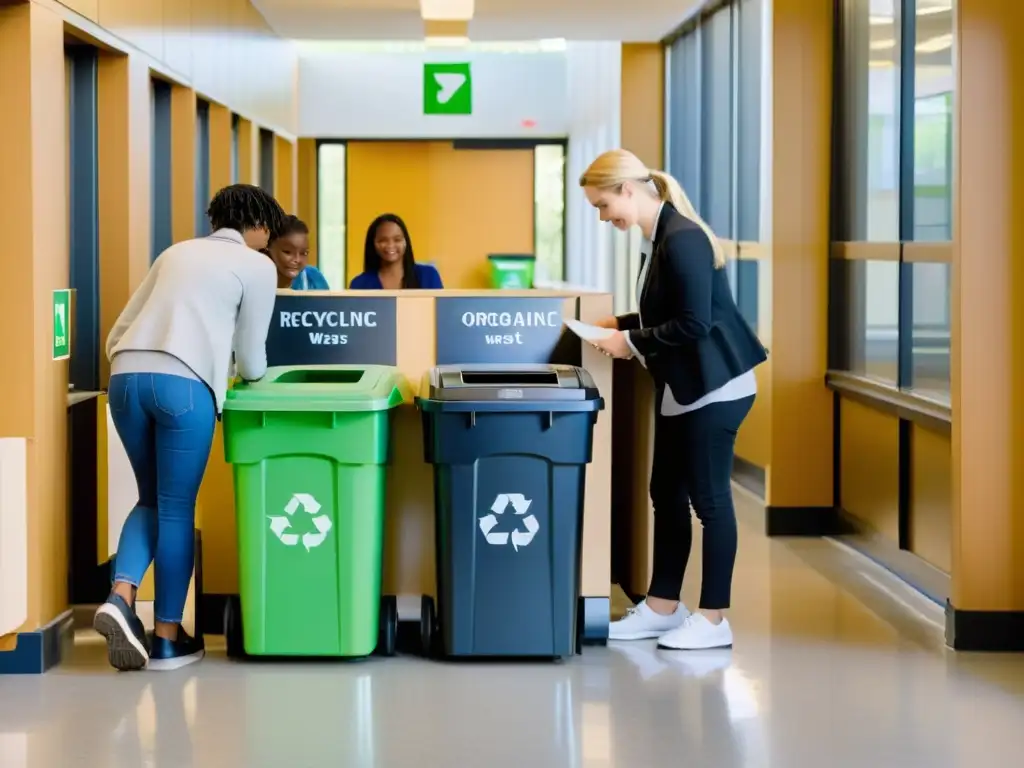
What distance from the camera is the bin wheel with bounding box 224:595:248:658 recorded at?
532 centimetres

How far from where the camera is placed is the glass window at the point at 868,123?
23.4ft

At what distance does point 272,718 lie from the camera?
458cm

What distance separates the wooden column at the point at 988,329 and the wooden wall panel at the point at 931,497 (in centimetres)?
62

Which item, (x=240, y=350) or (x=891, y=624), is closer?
(x=240, y=350)

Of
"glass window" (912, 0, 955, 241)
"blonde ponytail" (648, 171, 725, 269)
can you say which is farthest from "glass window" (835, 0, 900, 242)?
"blonde ponytail" (648, 171, 725, 269)

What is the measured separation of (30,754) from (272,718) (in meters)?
0.68

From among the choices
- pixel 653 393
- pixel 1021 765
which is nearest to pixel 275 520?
pixel 653 393

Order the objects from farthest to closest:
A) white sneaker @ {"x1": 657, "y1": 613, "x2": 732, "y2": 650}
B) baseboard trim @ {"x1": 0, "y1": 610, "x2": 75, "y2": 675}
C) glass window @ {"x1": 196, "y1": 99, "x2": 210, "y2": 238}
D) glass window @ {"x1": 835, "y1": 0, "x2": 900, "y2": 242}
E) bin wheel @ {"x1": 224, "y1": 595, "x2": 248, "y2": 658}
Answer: glass window @ {"x1": 196, "y1": 99, "x2": 210, "y2": 238}
glass window @ {"x1": 835, "y1": 0, "x2": 900, "y2": 242}
white sneaker @ {"x1": 657, "y1": 613, "x2": 732, "y2": 650}
bin wheel @ {"x1": 224, "y1": 595, "x2": 248, "y2": 658}
baseboard trim @ {"x1": 0, "y1": 610, "x2": 75, "y2": 675}

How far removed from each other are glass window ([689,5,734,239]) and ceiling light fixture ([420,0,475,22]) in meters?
1.80

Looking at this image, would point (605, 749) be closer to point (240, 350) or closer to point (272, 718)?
point (272, 718)

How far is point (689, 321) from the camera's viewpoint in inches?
204

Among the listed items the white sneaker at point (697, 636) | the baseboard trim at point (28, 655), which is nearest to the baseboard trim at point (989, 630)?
the white sneaker at point (697, 636)

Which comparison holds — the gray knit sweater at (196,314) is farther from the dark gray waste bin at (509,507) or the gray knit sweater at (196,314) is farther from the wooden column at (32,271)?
the dark gray waste bin at (509,507)

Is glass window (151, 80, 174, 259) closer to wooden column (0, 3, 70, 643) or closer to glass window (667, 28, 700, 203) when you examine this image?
wooden column (0, 3, 70, 643)
